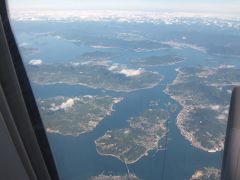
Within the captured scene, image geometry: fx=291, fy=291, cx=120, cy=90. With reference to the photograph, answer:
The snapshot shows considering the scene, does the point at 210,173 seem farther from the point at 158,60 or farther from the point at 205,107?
the point at 158,60

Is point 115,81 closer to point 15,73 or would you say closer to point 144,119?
point 144,119

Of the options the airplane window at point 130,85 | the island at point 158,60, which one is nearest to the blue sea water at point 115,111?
the airplane window at point 130,85

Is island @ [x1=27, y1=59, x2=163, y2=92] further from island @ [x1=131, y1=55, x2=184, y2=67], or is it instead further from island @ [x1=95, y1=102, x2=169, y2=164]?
island @ [x1=95, y1=102, x2=169, y2=164]

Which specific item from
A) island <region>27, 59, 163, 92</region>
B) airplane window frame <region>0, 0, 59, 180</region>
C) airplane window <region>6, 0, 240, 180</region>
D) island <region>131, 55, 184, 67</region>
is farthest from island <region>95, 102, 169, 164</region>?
island <region>131, 55, 184, 67</region>

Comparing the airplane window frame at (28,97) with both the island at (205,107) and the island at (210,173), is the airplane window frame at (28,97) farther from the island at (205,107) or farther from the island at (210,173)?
the island at (205,107)

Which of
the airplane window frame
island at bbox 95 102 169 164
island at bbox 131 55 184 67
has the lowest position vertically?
island at bbox 131 55 184 67

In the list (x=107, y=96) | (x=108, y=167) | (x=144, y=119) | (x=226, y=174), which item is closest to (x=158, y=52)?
(x=107, y=96)

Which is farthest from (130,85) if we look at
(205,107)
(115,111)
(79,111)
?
(79,111)
